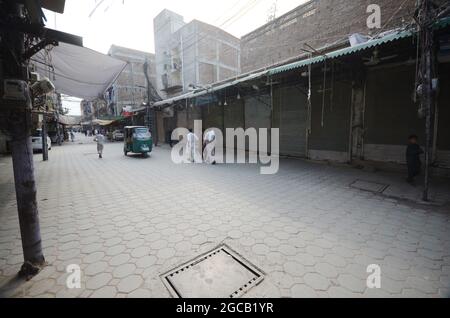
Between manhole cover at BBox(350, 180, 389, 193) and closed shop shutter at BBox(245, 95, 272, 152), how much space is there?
20.8 feet

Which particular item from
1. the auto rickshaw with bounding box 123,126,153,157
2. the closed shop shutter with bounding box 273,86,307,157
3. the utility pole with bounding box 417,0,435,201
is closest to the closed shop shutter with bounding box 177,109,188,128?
the auto rickshaw with bounding box 123,126,153,157

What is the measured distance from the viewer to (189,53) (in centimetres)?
2208

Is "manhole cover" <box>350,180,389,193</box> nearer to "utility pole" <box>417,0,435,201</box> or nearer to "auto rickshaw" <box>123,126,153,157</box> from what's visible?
"utility pole" <box>417,0,435,201</box>

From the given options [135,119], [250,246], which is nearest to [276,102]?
[250,246]

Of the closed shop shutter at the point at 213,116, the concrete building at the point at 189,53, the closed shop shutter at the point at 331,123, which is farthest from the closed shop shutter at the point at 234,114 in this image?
the concrete building at the point at 189,53

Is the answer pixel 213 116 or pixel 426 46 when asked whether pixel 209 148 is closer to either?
pixel 213 116

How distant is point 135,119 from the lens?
29.7 metres

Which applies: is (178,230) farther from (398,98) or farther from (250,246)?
(398,98)

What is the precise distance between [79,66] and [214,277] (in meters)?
9.28

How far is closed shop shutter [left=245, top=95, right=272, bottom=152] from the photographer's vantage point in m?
12.2

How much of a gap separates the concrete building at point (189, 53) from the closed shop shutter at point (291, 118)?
40.2ft

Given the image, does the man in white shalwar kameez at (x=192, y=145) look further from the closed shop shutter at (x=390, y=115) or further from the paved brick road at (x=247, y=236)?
the closed shop shutter at (x=390, y=115)

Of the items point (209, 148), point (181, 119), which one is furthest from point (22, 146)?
point (181, 119)
